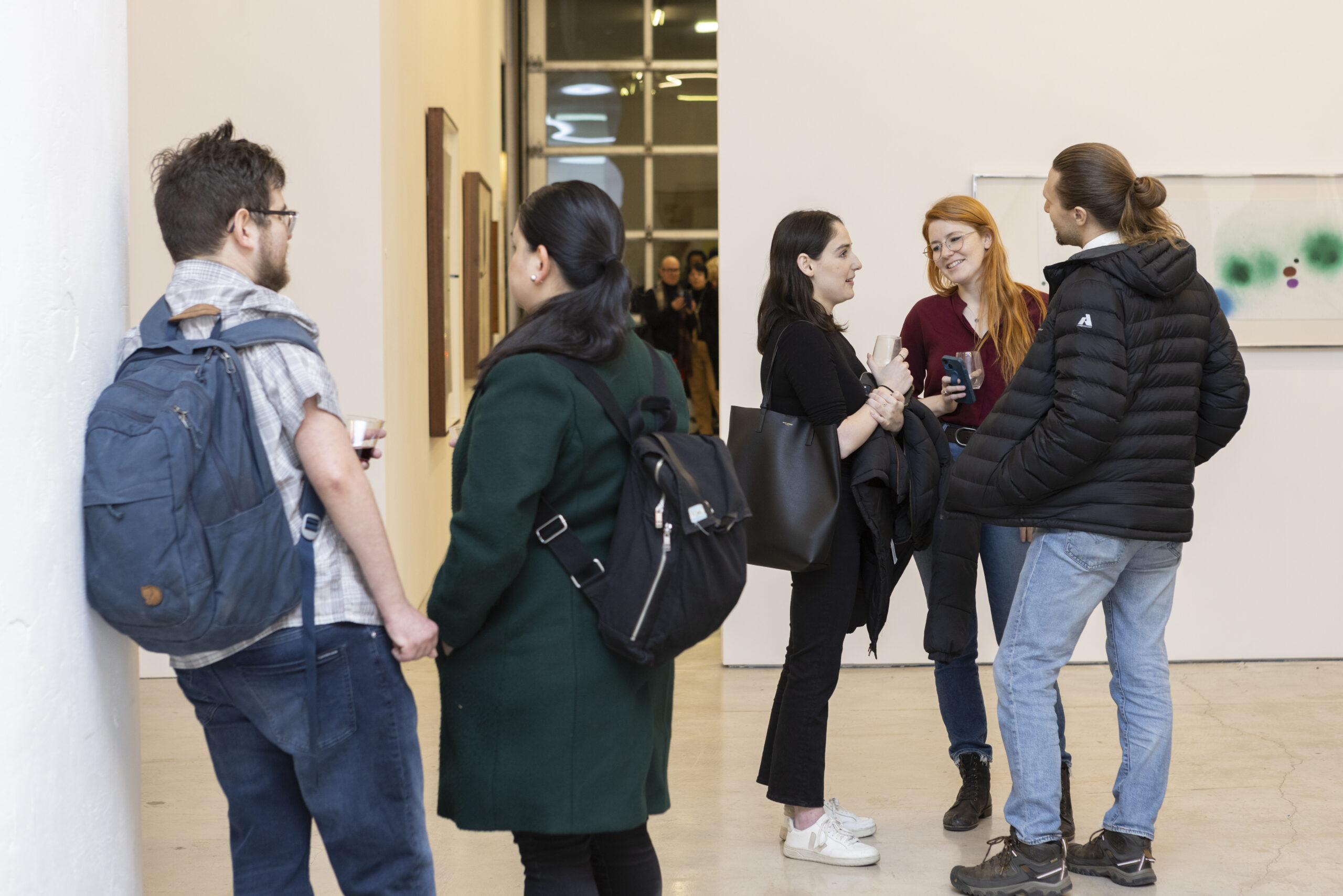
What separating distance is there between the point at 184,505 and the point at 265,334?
0.29m

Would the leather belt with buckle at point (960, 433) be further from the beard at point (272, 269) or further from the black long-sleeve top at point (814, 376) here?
the beard at point (272, 269)

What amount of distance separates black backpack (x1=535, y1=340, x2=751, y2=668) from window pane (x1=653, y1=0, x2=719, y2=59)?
9619 mm

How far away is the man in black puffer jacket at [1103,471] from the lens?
2412mm

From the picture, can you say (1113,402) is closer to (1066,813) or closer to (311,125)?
(1066,813)

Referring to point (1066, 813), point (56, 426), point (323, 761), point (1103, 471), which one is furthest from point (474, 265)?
point (56, 426)

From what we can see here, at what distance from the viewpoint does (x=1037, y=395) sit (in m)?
2.51

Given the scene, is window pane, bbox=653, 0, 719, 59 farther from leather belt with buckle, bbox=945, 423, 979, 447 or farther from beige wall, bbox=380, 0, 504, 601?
leather belt with buckle, bbox=945, 423, 979, 447

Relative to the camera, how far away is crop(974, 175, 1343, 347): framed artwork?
15.0 ft

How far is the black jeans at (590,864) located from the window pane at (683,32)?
971 cm

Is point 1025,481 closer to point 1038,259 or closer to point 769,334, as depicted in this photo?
point 769,334

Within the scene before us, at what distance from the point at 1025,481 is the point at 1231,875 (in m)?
1.12

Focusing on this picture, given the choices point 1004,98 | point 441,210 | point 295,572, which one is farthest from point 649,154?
point 295,572

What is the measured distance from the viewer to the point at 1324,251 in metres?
4.63

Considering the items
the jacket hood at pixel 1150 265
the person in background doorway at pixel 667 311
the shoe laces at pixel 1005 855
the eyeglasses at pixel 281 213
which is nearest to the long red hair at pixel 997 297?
the jacket hood at pixel 1150 265
